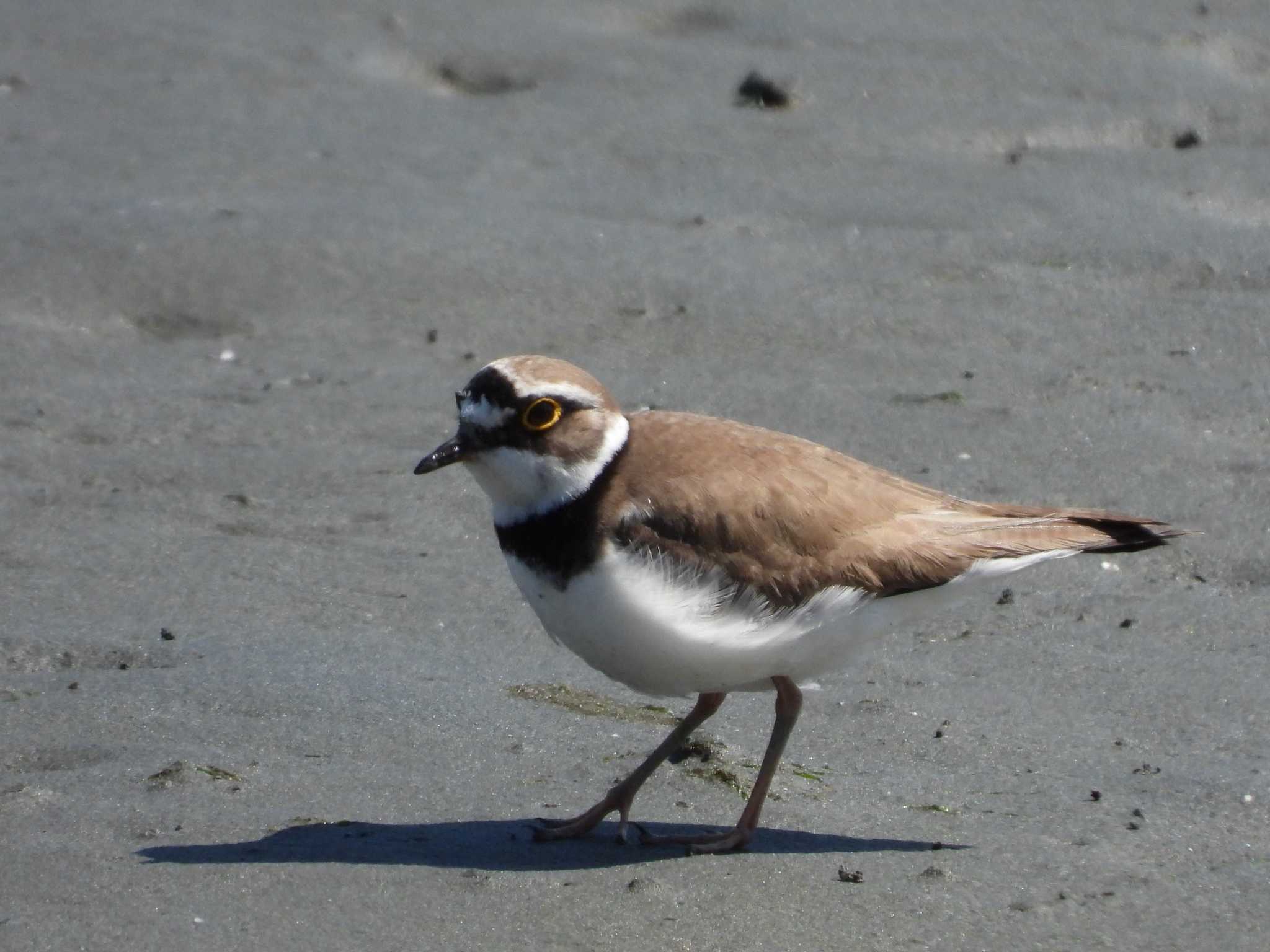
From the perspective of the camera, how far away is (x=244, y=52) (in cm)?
1018

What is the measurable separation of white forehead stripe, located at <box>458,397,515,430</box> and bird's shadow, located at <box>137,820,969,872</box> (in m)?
1.00

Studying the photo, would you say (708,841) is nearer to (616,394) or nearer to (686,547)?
(686,547)

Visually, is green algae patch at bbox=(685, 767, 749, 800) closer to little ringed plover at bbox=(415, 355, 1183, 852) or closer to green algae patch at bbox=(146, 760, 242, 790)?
little ringed plover at bbox=(415, 355, 1183, 852)

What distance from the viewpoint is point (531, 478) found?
14.9 feet

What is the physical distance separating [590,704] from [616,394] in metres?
2.21

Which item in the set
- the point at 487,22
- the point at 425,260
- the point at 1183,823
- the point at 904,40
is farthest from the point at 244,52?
the point at 1183,823

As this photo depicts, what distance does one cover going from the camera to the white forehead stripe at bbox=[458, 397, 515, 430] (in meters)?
4.54

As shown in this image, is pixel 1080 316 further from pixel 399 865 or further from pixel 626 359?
pixel 399 865

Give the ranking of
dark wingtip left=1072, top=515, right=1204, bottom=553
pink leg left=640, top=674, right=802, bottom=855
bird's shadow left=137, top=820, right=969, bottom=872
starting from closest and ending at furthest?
bird's shadow left=137, top=820, right=969, bottom=872, pink leg left=640, top=674, right=802, bottom=855, dark wingtip left=1072, top=515, right=1204, bottom=553

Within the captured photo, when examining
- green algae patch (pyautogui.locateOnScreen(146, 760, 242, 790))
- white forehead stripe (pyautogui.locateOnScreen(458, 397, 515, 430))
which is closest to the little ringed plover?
white forehead stripe (pyautogui.locateOnScreen(458, 397, 515, 430))

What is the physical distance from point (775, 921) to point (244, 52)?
7353 millimetres

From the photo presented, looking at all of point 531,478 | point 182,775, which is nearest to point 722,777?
point 531,478

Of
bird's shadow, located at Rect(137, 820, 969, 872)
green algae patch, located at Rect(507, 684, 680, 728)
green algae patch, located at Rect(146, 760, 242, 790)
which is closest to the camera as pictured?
bird's shadow, located at Rect(137, 820, 969, 872)

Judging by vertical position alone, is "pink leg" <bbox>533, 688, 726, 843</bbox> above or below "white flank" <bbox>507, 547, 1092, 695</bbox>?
below
